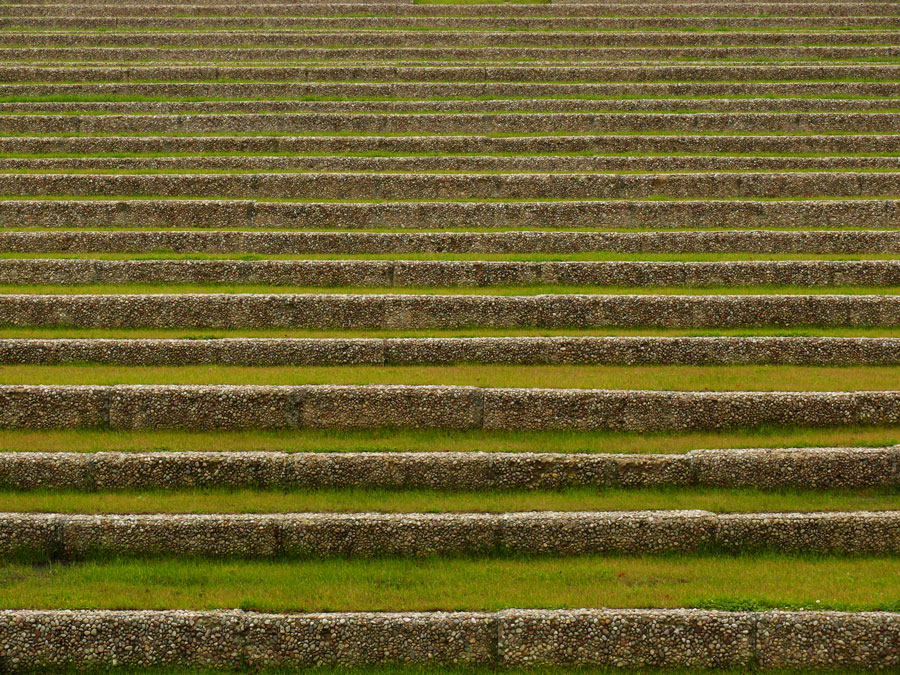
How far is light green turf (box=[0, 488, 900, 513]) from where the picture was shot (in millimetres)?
8656

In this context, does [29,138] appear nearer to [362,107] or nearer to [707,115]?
[362,107]

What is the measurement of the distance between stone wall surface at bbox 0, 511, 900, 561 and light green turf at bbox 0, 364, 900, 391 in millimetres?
2322

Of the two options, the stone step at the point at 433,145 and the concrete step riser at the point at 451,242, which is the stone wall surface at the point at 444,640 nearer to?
the concrete step riser at the point at 451,242

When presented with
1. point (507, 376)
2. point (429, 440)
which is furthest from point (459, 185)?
point (429, 440)

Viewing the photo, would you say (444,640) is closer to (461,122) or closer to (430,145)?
(430,145)

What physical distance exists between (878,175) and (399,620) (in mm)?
12880

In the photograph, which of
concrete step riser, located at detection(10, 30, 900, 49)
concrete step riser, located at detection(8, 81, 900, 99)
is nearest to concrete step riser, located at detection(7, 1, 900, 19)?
concrete step riser, located at detection(10, 30, 900, 49)

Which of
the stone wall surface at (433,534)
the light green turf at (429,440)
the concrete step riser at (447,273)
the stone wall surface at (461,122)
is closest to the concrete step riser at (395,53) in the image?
the stone wall surface at (461,122)

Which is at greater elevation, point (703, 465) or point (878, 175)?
point (878, 175)

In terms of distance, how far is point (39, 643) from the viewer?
7.10 m

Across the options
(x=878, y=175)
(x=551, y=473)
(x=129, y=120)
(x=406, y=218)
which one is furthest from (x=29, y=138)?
(x=878, y=175)

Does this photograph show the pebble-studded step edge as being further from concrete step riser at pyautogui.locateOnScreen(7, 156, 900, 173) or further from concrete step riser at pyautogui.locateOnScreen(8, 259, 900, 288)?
concrete step riser at pyautogui.locateOnScreen(7, 156, 900, 173)

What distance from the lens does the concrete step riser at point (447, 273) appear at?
42.0ft

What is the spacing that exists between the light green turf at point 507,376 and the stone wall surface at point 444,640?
11.9 ft
